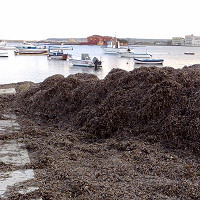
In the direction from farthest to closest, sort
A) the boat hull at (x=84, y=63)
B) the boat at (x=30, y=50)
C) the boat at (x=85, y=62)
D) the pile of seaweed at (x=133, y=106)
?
the boat at (x=30, y=50) < the boat hull at (x=84, y=63) < the boat at (x=85, y=62) < the pile of seaweed at (x=133, y=106)

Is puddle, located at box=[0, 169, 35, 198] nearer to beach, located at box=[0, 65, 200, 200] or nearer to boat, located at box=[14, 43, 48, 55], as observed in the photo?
beach, located at box=[0, 65, 200, 200]

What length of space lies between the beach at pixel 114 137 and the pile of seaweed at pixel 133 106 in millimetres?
19

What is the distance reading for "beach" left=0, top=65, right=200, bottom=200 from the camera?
4.28 metres

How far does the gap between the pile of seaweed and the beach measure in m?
0.02

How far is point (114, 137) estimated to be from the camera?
6602 millimetres

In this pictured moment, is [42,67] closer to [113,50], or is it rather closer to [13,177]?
[13,177]

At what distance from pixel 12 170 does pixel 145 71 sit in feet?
15.5

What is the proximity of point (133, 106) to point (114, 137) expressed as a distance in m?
0.99

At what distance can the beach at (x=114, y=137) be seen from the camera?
428 centimetres

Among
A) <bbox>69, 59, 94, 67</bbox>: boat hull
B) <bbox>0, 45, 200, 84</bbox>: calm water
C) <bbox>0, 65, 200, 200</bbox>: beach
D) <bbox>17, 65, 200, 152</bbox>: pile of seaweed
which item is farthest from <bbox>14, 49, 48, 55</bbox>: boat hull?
<bbox>17, 65, 200, 152</bbox>: pile of seaweed

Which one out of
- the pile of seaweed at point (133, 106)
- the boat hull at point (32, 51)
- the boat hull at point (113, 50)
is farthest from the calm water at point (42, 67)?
the pile of seaweed at point (133, 106)

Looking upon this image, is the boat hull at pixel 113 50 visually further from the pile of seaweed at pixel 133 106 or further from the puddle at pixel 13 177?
the puddle at pixel 13 177

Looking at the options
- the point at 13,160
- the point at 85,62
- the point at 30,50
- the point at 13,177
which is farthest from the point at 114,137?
the point at 30,50

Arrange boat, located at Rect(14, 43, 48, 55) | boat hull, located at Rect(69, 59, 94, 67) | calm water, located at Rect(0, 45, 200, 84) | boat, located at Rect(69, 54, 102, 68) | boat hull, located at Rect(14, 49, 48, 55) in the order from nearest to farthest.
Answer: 1. calm water, located at Rect(0, 45, 200, 84)
2. boat, located at Rect(69, 54, 102, 68)
3. boat hull, located at Rect(69, 59, 94, 67)
4. boat hull, located at Rect(14, 49, 48, 55)
5. boat, located at Rect(14, 43, 48, 55)
